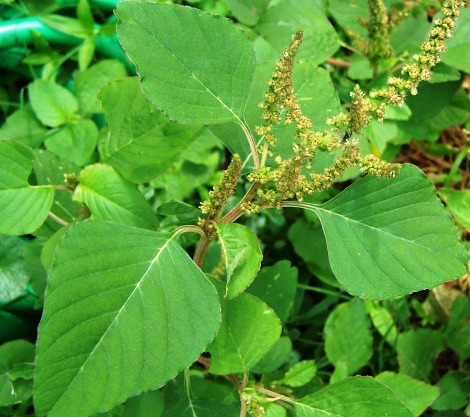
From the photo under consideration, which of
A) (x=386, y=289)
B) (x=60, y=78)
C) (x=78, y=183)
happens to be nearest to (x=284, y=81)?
(x=386, y=289)

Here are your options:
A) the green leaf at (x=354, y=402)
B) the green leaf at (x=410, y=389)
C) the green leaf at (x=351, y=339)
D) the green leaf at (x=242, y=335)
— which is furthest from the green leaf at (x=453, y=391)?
the green leaf at (x=242, y=335)

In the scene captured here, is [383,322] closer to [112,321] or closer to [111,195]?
[111,195]

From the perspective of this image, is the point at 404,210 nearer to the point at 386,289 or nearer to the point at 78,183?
the point at 386,289

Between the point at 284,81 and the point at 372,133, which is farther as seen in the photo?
the point at 372,133

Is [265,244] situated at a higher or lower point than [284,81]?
lower

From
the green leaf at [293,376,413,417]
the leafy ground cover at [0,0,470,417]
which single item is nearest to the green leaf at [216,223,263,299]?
the leafy ground cover at [0,0,470,417]

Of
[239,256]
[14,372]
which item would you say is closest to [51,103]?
[14,372]

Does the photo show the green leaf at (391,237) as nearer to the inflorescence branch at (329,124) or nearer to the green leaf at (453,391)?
the inflorescence branch at (329,124)
